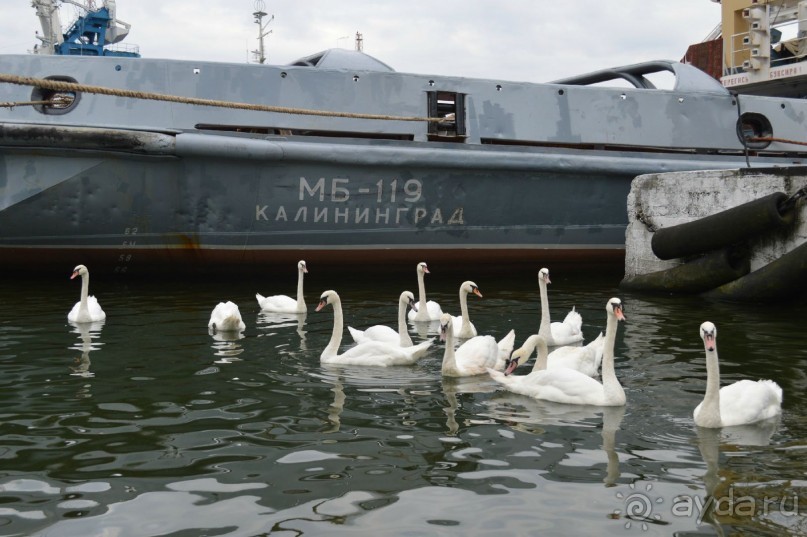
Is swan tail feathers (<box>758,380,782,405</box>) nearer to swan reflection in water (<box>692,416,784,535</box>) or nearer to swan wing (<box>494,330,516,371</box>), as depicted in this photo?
swan reflection in water (<box>692,416,784,535</box>)

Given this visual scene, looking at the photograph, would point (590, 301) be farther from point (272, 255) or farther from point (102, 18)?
point (102, 18)

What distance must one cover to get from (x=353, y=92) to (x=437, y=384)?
694 centimetres

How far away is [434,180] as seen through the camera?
12.4 m

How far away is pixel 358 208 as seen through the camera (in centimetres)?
1218

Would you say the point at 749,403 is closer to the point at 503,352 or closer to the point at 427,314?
the point at 503,352

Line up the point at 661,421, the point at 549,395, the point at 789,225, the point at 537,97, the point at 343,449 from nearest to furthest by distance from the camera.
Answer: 1. the point at 343,449
2. the point at 661,421
3. the point at 549,395
4. the point at 789,225
5. the point at 537,97

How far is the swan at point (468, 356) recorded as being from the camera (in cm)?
668

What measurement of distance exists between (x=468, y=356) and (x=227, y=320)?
2.69 meters

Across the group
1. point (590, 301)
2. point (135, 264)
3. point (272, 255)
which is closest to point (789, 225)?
point (590, 301)

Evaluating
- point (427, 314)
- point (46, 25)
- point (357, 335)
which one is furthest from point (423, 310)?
point (46, 25)

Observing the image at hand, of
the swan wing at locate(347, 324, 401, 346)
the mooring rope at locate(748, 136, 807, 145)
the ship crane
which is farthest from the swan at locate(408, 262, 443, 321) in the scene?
the ship crane

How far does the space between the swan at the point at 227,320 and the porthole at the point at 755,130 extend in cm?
915

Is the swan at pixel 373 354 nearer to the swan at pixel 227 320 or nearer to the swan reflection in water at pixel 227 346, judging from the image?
the swan reflection in water at pixel 227 346

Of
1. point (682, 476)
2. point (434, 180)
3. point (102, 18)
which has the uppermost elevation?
point (102, 18)
